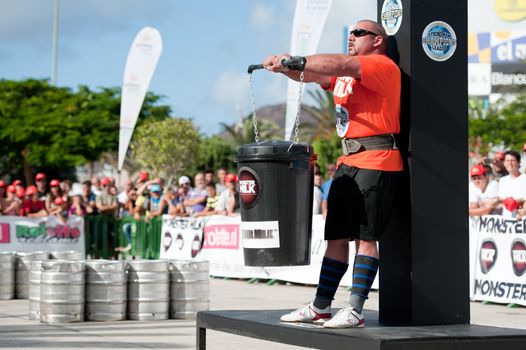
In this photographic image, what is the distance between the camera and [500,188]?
14.3 m

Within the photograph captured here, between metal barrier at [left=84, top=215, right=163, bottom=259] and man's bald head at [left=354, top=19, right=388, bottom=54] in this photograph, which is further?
metal barrier at [left=84, top=215, right=163, bottom=259]

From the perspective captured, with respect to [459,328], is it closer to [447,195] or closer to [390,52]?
[447,195]

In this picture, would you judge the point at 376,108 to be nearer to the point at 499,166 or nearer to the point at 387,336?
the point at 387,336

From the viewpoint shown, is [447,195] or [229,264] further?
[229,264]

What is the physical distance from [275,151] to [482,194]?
8.87 meters

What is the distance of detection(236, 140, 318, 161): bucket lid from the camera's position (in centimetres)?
662

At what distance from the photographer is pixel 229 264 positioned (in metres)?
19.0

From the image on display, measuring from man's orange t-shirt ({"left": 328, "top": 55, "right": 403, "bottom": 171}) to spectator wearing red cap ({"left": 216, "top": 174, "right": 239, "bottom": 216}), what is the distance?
11.8 meters

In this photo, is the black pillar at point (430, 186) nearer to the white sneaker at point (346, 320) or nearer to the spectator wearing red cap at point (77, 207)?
A: the white sneaker at point (346, 320)

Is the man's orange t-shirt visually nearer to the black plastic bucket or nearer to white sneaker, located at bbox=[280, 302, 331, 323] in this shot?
the black plastic bucket

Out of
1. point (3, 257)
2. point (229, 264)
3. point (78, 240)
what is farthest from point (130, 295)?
point (78, 240)

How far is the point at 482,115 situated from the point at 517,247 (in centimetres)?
5779

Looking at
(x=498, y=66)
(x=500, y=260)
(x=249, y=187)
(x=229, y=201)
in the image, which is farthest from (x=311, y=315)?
(x=498, y=66)

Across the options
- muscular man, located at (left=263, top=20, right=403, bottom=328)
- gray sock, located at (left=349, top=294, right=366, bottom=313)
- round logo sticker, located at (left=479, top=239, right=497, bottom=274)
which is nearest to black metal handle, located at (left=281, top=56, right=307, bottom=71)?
muscular man, located at (left=263, top=20, right=403, bottom=328)
